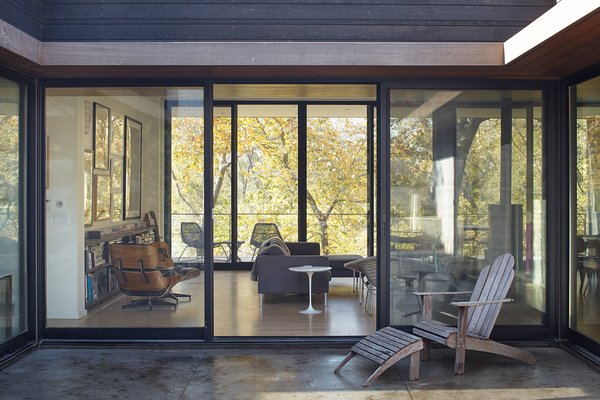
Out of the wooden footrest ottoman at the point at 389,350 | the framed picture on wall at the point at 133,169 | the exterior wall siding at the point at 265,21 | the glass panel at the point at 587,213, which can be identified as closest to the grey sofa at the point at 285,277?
the framed picture on wall at the point at 133,169

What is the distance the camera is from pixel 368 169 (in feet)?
40.3

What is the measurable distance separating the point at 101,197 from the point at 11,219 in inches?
37.3

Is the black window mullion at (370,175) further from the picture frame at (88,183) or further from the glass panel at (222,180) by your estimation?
the picture frame at (88,183)

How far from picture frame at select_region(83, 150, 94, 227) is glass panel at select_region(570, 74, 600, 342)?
14.4 feet

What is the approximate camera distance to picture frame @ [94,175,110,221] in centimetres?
680

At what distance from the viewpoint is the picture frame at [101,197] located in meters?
6.80

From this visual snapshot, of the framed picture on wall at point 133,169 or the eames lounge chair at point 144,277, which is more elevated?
the framed picture on wall at point 133,169

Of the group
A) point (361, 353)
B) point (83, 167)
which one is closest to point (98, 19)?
point (83, 167)

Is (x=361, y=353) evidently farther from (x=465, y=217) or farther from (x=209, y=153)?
(x=209, y=153)

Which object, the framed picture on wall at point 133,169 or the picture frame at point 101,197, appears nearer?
the framed picture on wall at point 133,169

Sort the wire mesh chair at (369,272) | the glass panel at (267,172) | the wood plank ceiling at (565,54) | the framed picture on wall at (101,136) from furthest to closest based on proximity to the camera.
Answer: the glass panel at (267,172) → the wire mesh chair at (369,272) → the framed picture on wall at (101,136) → the wood plank ceiling at (565,54)

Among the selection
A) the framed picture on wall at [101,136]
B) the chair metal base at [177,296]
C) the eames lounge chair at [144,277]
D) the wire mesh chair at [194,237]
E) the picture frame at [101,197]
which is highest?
the framed picture on wall at [101,136]

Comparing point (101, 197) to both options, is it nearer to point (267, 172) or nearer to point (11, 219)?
point (11, 219)

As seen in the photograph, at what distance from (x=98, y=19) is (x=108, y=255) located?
2.12m
